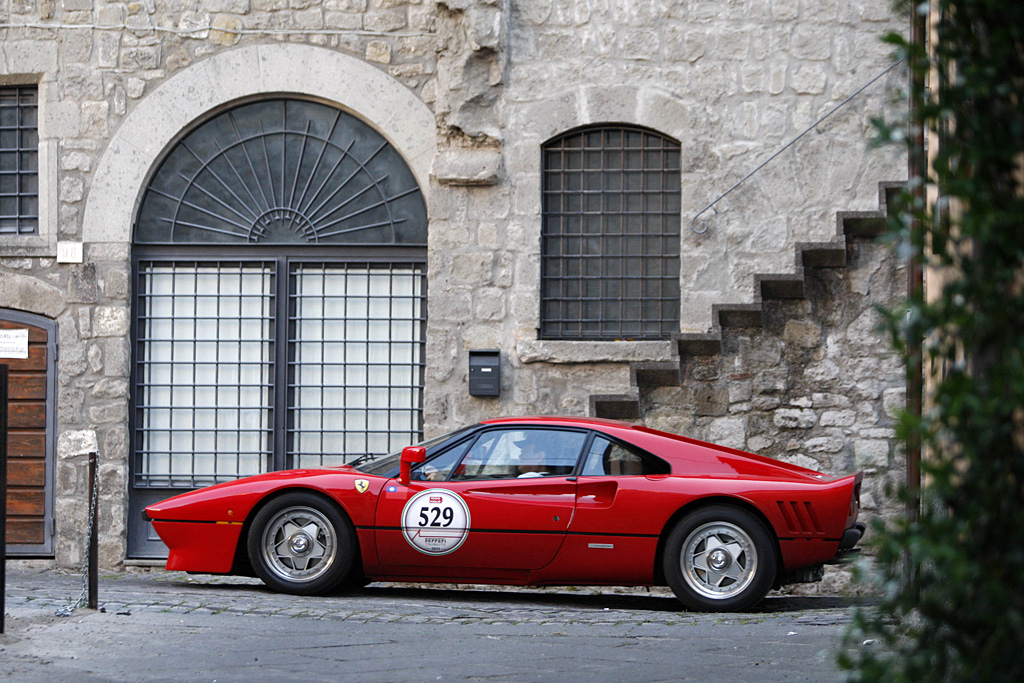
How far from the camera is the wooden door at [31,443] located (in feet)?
37.9

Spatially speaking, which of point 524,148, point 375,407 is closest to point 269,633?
point 375,407

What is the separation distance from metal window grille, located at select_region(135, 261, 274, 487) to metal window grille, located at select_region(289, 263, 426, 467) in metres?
0.35

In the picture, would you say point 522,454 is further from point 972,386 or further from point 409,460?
point 972,386

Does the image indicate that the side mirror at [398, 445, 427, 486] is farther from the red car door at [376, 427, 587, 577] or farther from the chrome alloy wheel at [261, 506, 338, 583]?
the chrome alloy wheel at [261, 506, 338, 583]

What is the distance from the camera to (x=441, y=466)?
8398 millimetres

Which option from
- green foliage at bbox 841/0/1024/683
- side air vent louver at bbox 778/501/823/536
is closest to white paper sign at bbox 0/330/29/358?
side air vent louver at bbox 778/501/823/536

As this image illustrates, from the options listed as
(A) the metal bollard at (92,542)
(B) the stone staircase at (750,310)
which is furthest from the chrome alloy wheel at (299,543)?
(B) the stone staircase at (750,310)

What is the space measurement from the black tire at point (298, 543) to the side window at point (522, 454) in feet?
3.28

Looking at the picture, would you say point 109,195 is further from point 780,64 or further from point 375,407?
point 780,64

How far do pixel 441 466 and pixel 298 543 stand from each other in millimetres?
1157

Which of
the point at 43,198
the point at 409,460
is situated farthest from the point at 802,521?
the point at 43,198

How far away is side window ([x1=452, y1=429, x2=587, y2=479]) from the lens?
827 cm

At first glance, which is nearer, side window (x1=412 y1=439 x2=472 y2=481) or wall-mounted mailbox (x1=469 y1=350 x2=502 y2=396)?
side window (x1=412 y1=439 x2=472 y2=481)

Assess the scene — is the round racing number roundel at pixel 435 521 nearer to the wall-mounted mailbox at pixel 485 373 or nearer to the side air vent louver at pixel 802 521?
the side air vent louver at pixel 802 521
